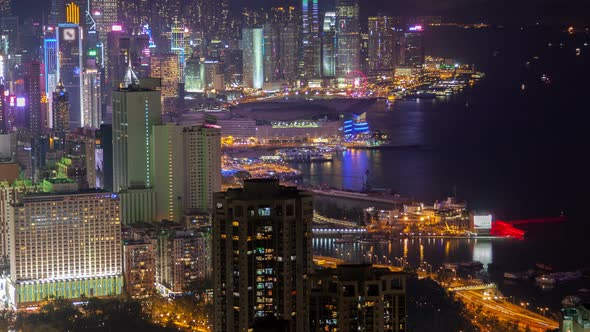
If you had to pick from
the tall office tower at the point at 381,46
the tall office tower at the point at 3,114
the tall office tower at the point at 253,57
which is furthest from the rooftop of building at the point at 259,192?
the tall office tower at the point at 381,46

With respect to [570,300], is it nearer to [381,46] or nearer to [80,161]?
[80,161]

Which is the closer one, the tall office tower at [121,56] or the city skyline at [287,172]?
the city skyline at [287,172]

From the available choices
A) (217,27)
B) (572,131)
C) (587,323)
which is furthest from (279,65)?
(587,323)

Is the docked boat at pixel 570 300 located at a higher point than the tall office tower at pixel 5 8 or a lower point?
lower

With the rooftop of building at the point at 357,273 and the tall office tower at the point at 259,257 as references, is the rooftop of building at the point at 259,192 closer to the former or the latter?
the tall office tower at the point at 259,257

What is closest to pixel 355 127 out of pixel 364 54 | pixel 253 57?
pixel 253 57

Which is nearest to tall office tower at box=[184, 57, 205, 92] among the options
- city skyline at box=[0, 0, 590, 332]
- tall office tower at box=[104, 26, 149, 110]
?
city skyline at box=[0, 0, 590, 332]

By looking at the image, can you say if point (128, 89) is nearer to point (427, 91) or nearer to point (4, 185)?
point (4, 185)
